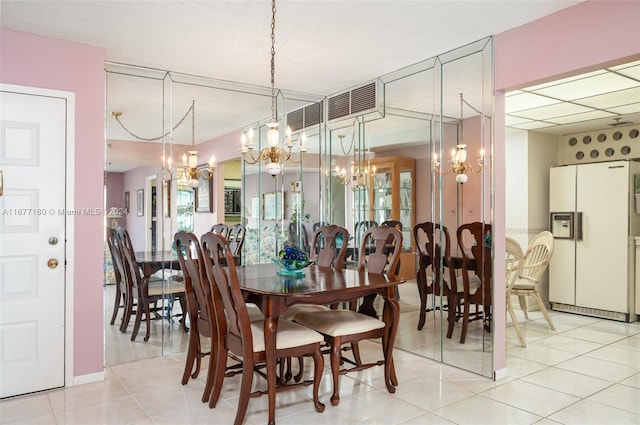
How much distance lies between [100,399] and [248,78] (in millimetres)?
2832

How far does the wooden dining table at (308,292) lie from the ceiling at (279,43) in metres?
1.67

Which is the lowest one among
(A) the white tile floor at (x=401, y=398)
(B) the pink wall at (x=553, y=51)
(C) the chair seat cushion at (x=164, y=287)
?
(A) the white tile floor at (x=401, y=398)

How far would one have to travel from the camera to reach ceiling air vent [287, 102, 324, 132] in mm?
5039

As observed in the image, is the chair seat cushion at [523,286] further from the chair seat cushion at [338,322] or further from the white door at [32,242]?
the white door at [32,242]

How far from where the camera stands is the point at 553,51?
2941 millimetres

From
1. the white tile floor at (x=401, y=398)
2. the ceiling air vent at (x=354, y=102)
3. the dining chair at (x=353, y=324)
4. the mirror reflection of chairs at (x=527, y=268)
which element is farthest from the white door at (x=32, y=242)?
the mirror reflection of chairs at (x=527, y=268)

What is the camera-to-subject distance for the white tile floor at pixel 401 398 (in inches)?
107

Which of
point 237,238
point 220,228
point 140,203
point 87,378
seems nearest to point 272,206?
point 237,238

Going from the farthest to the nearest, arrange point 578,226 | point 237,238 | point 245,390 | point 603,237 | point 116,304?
point 578,226
point 603,237
point 237,238
point 116,304
point 245,390

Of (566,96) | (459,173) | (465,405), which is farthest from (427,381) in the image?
(566,96)

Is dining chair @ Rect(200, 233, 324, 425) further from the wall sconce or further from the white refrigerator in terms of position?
the white refrigerator

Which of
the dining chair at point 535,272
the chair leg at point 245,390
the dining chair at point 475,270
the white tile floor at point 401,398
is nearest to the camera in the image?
the chair leg at point 245,390

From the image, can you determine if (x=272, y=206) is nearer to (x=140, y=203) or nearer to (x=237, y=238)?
(x=237, y=238)

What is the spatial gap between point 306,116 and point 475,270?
2502 mm
